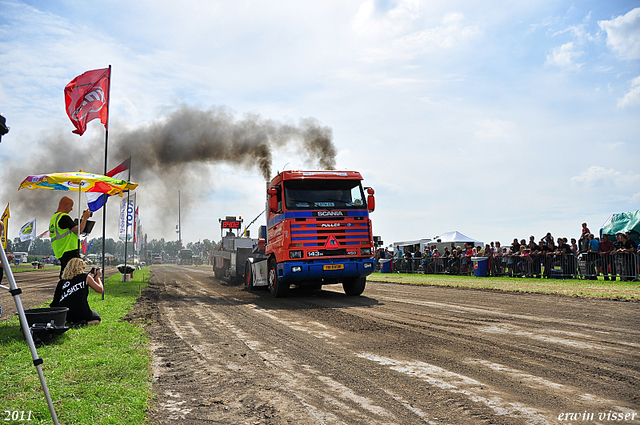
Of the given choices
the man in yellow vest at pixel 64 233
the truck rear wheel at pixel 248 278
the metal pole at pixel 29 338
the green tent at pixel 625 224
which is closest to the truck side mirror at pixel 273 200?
the truck rear wheel at pixel 248 278

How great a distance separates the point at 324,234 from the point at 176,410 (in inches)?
328

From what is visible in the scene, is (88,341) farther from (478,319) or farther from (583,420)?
(478,319)

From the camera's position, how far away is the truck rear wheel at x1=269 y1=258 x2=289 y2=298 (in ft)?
41.8

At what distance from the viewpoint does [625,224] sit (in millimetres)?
18859

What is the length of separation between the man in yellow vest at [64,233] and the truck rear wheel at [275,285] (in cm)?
613

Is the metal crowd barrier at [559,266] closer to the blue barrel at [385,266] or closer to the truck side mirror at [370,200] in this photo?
the blue barrel at [385,266]

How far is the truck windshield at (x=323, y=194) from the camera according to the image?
39.5 ft

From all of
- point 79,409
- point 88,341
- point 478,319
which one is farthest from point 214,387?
point 478,319

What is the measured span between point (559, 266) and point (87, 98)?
17.0 meters

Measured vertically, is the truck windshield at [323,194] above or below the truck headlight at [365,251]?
above

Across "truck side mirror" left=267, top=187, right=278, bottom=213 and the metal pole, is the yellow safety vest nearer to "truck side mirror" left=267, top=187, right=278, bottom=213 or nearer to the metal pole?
the metal pole

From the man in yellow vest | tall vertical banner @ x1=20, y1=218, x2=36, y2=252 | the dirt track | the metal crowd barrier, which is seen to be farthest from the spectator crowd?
tall vertical banner @ x1=20, y1=218, x2=36, y2=252

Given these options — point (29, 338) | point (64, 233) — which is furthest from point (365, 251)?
point (29, 338)

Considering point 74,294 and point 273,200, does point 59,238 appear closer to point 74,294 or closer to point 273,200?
point 74,294
